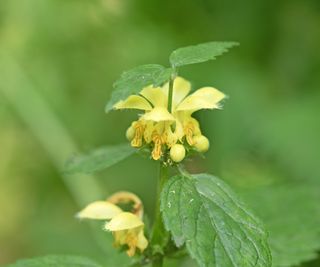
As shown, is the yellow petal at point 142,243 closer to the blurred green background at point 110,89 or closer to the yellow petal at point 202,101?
the yellow petal at point 202,101

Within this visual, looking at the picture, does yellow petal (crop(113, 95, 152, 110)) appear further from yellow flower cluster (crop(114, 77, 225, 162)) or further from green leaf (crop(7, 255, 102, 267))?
green leaf (crop(7, 255, 102, 267))

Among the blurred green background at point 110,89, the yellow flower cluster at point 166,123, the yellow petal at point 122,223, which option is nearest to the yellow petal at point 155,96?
the yellow flower cluster at point 166,123

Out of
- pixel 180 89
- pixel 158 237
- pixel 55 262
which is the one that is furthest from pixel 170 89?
pixel 55 262

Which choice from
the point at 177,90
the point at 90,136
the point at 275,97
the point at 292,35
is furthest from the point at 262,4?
the point at 177,90

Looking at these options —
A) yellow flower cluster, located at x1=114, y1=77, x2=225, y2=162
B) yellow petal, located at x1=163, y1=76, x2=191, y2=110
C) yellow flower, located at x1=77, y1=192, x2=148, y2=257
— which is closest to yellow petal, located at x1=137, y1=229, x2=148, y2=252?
yellow flower, located at x1=77, y1=192, x2=148, y2=257

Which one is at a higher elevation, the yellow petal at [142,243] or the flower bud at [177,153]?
the flower bud at [177,153]

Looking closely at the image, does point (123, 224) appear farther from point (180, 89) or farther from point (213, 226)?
point (180, 89)
